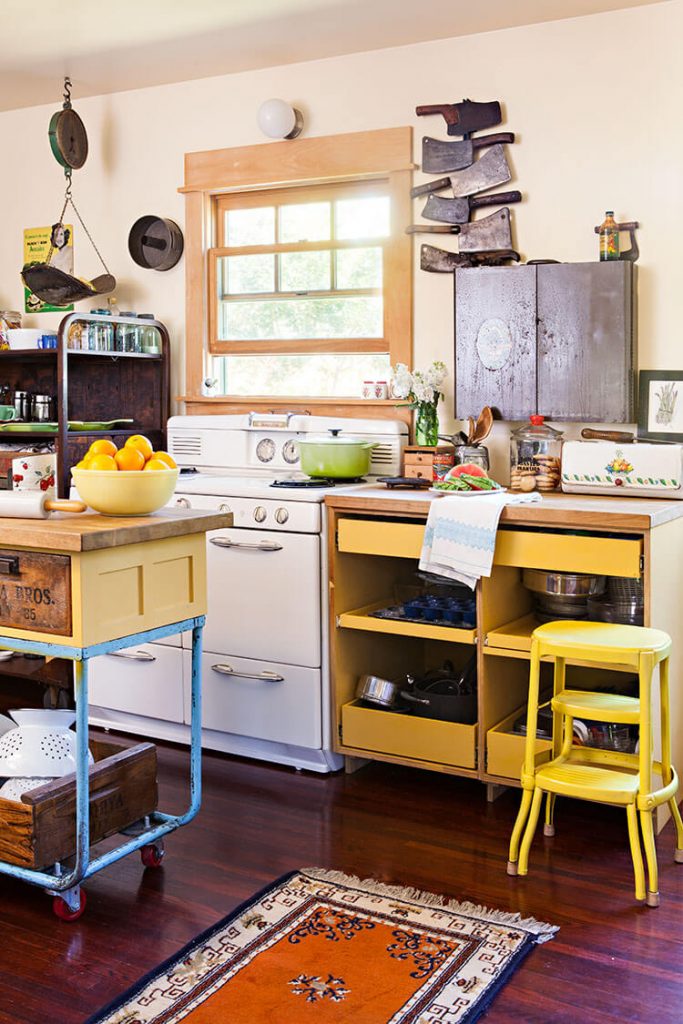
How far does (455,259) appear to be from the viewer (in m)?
4.04

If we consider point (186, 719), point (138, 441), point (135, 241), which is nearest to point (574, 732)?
point (186, 719)

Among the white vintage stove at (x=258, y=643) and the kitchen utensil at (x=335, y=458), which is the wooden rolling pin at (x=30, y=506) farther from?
the kitchen utensil at (x=335, y=458)

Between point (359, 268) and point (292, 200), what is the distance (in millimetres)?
428

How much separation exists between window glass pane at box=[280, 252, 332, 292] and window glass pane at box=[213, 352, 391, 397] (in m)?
0.29

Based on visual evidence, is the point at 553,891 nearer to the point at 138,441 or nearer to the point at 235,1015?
the point at 235,1015

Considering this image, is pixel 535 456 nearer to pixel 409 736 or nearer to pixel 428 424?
pixel 428 424

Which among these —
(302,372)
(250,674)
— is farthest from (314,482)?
(302,372)

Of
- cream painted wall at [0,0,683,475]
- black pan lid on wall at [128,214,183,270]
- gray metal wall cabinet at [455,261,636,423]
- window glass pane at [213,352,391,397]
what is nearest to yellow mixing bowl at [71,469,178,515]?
gray metal wall cabinet at [455,261,636,423]

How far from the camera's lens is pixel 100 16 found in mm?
3898

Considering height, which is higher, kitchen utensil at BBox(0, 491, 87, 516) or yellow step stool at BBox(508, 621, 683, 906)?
kitchen utensil at BBox(0, 491, 87, 516)

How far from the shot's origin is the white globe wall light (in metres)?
4.29

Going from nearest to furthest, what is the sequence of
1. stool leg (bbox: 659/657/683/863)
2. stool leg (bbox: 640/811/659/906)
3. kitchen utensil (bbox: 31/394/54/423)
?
stool leg (bbox: 640/811/659/906) < stool leg (bbox: 659/657/683/863) < kitchen utensil (bbox: 31/394/54/423)

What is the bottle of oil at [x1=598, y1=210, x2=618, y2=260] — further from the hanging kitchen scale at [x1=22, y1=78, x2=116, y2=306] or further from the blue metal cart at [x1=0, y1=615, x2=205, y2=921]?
the hanging kitchen scale at [x1=22, y1=78, x2=116, y2=306]

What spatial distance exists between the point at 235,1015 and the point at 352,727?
1463mm
